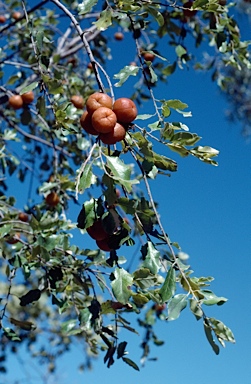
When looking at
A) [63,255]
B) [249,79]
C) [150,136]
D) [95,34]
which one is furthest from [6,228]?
[249,79]

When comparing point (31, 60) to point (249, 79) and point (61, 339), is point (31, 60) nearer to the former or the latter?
point (61, 339)

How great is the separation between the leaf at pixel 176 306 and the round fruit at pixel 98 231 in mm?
215

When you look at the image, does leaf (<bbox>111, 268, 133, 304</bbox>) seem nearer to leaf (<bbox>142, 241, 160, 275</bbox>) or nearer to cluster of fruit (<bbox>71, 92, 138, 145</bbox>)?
leaf (<bbox>142, 241, 160, 275</bbox>)

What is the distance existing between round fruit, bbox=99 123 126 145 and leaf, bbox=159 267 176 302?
305 mm

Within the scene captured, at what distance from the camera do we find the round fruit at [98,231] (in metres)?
1.33

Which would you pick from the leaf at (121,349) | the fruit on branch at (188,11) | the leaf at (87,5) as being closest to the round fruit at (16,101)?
the fruit on branch at (188,11)

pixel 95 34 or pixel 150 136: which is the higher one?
pixel 95 34

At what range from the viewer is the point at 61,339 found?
561cm

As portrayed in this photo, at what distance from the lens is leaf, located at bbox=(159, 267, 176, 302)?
1.25 metres

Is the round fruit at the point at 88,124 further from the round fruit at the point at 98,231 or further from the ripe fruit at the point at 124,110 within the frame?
the round fruit at the point at 98,231

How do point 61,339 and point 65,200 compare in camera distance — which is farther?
point 61,339

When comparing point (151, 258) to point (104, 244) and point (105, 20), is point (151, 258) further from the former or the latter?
point (105, 20)

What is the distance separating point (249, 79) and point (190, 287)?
8.12 metres

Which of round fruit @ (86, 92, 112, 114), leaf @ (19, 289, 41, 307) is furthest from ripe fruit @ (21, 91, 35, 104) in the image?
round fruit @ (86, 92, 112, 114)
